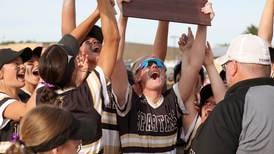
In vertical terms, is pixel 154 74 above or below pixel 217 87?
above

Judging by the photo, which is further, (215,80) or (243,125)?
(215,80)

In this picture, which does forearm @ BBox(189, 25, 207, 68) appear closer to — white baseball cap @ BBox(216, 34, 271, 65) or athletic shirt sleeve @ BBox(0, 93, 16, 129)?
white baseball cap @ BBox(216, 34, 271, 65)

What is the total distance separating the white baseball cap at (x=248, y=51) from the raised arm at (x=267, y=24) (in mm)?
1600

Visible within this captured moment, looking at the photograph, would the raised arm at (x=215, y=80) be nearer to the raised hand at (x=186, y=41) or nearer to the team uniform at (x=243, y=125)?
the raised hand at (x=186, y=41)

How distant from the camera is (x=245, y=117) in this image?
2.99 metres

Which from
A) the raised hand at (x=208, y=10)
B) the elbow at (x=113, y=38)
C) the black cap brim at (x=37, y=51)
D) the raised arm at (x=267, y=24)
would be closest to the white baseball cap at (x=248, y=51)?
the elbow at (x=113, y=38)

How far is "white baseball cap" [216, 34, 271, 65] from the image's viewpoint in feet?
10.4

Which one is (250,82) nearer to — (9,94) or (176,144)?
(176,144)

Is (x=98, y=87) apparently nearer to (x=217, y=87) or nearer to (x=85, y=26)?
(x=85, y=26)

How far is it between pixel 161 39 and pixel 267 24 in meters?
0.96

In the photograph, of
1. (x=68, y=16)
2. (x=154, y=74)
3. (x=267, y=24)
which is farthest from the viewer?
(x=267, y=24)

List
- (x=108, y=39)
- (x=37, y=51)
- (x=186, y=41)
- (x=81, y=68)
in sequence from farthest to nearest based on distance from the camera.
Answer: (x=37, y=51), (x=186, y=41), (x=108, y=39), (x=81, y=68)

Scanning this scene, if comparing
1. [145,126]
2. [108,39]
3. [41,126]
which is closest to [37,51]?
[145,126]

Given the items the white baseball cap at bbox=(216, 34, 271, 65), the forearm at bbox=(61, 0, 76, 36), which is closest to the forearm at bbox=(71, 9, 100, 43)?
the forearm at bbox=(61, 0, 76, 36)
